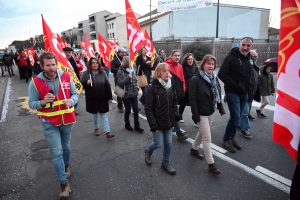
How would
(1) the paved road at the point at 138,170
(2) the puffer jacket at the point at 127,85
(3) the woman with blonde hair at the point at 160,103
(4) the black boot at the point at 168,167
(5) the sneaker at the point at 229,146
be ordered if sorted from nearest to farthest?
(1) the paved road at the point at 138,170
(3) the woman with blonde hair at the point at 160,103
(4) the black boot at the point at 168,167
(5) the sneaker at the point at 229,146
(2) the puffer jacket at the point at 127,85

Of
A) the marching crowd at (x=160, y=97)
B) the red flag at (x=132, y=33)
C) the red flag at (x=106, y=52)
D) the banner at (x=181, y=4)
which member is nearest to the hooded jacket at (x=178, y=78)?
the marching crowd at (x=160, y=97)

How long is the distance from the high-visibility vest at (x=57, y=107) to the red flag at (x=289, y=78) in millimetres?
2375

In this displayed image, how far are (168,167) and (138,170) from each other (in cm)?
47

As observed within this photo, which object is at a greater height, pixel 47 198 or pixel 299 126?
pixel 299 126

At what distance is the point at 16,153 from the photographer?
4059 mm

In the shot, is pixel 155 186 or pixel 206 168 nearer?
pixel 155 186

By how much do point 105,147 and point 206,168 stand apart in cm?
196

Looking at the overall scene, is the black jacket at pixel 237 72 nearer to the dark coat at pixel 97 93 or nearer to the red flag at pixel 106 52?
the dark coat at pixel 97 93

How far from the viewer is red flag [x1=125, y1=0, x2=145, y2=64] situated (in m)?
5.72

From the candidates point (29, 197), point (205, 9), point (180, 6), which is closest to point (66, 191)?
point (29, 197)

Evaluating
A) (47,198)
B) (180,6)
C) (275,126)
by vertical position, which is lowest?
(47,198)

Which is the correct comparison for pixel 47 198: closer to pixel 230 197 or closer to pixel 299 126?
pixel 230 197

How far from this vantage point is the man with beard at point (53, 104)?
261 centimetres

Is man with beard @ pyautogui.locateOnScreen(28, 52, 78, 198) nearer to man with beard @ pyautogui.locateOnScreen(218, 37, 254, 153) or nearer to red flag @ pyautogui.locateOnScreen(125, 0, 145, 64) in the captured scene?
man with beard @ pyautogui.locateOnScreen(218, 37, 254, 153)
